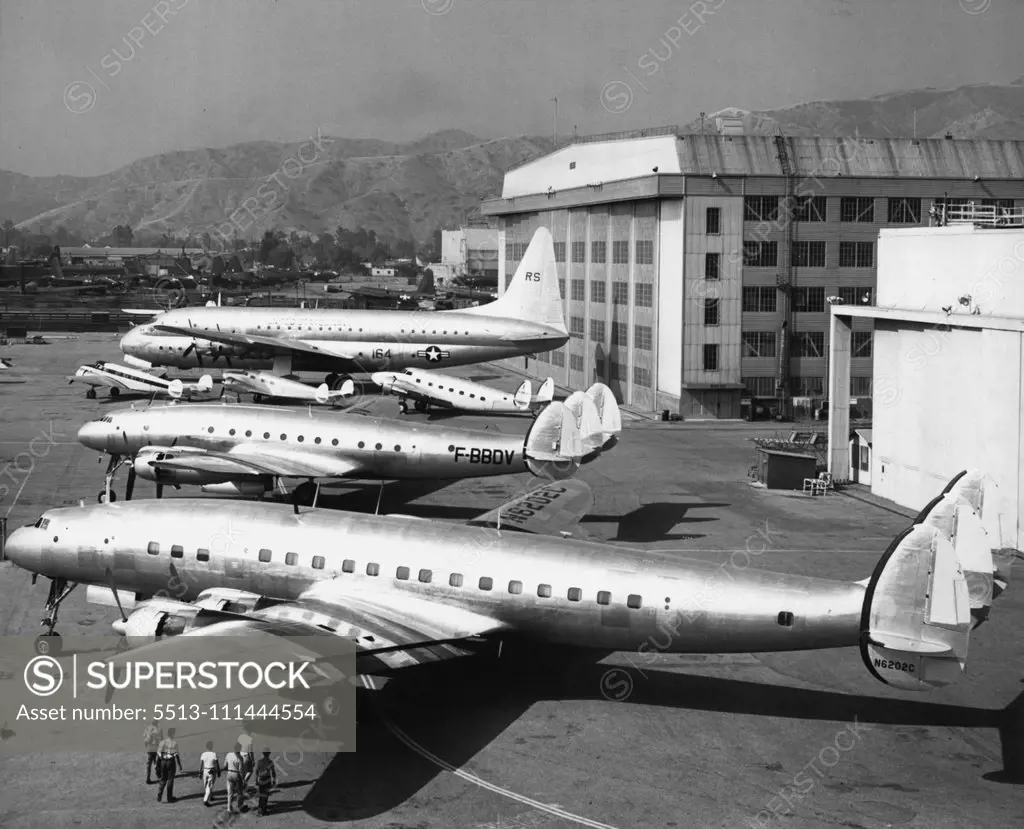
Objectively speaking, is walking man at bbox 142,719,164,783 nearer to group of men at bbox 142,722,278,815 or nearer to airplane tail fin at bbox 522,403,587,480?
group of men at bbox 142,722,278,815

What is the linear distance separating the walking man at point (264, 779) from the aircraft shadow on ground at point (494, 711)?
81 cm

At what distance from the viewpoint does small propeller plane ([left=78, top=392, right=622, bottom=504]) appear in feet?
143

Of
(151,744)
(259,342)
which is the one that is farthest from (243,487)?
(259,342)

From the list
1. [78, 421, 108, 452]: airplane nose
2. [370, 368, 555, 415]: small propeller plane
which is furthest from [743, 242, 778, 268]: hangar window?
[78, 421, 108, 452]: airplane nose

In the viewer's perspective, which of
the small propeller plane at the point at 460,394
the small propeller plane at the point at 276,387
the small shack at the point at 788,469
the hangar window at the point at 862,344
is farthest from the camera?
the hangar window at the point at 862,344

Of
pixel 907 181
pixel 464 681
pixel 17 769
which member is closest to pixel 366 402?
pixel 907 181

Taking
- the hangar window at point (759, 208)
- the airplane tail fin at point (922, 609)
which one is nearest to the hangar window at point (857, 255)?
the hangar window at point (759, 208)

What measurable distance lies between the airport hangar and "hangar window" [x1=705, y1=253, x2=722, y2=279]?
0.34ft

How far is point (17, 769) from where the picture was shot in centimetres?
2436

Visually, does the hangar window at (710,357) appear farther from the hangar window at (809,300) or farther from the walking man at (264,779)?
the walking man at (264,779)

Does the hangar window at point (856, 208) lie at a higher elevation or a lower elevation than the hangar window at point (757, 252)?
higher

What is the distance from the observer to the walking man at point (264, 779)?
2256 centimetres

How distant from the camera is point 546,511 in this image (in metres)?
38.1

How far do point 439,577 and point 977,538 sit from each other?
12.9 m
